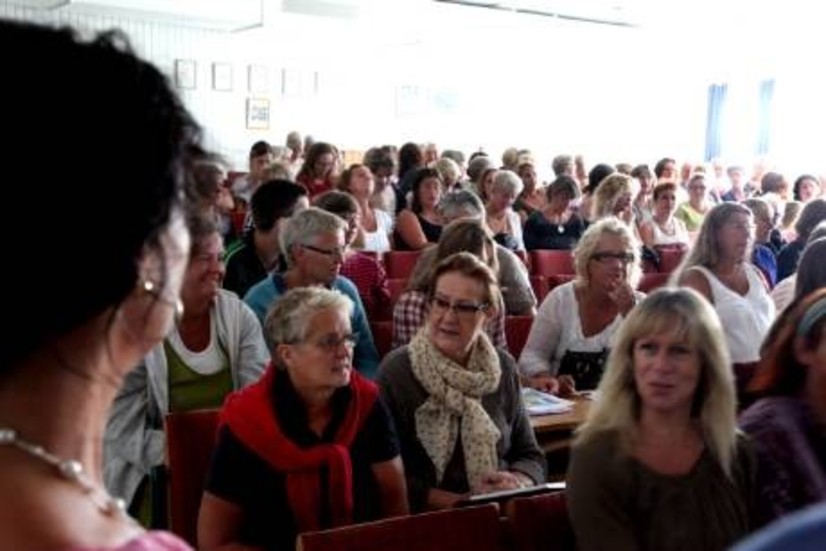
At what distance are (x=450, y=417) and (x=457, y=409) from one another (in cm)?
3

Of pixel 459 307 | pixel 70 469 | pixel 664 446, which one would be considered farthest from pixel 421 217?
pixel 70 469

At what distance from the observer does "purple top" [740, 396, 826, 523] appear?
230cm

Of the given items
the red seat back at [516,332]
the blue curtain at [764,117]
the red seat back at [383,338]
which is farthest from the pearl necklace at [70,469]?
the blue curtain at [764,117]

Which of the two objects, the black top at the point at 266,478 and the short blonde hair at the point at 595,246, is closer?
the black top at the point at 266,478

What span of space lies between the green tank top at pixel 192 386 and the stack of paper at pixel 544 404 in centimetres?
105

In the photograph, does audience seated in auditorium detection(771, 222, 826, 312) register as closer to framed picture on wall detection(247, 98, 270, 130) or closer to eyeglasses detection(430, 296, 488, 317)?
eyeglasses detection(430, 296, 488, 317)

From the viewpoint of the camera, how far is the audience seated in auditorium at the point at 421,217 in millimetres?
6805

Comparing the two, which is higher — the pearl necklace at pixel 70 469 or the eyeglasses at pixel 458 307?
the pearl necklace at pixel 70 469

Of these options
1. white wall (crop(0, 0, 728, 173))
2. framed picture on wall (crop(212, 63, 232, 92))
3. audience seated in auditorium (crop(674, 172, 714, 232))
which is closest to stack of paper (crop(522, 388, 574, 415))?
audience seated in auditorium (crop(674, 172, 714, 232))

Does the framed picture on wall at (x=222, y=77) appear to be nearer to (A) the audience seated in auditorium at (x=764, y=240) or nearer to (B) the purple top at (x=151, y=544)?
(A) the audience seated in auditorium at (x=764, y=240)

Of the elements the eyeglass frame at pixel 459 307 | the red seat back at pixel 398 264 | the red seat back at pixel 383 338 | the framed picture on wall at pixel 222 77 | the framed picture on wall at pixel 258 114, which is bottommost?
the red seat back at pixel 383 338

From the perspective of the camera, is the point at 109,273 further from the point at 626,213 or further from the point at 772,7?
the point at 772,7

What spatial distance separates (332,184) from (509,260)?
9.00 ft

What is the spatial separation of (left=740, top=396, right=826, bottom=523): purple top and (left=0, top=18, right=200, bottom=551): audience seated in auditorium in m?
1.89
